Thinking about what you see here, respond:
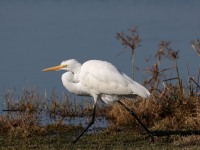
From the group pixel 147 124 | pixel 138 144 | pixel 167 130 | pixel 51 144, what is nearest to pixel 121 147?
pixel 138 144

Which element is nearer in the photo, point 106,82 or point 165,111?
point 106,82

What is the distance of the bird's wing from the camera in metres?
10.9

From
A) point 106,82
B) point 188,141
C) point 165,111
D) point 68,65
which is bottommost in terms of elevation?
point 188,141

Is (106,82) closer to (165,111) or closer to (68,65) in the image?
(68,65)

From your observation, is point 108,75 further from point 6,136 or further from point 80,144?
point 6,136

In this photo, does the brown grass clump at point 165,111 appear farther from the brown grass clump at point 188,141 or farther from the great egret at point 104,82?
the brown grass clump at point 188,141

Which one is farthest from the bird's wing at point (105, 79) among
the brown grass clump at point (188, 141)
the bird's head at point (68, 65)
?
the brown grass clump at point (188, 141)

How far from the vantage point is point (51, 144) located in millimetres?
10594

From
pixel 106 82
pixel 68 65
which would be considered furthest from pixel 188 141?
pixel 68 65

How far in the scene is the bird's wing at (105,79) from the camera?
10.9m

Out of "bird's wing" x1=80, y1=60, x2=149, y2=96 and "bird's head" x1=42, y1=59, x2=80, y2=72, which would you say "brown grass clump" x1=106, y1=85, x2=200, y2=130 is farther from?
"bird's head" x1=42, y1=59, x2=80, y2=72

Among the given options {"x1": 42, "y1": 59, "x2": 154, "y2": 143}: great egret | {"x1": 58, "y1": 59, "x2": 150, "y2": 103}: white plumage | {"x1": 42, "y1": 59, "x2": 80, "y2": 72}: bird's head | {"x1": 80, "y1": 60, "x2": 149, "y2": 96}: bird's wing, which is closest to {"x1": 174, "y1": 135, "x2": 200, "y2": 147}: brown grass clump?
{"x1": 42, "y1": 59, "x2": 154, "y2": 143}: great egret

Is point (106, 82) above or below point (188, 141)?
above

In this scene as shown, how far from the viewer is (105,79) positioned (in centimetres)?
1091
